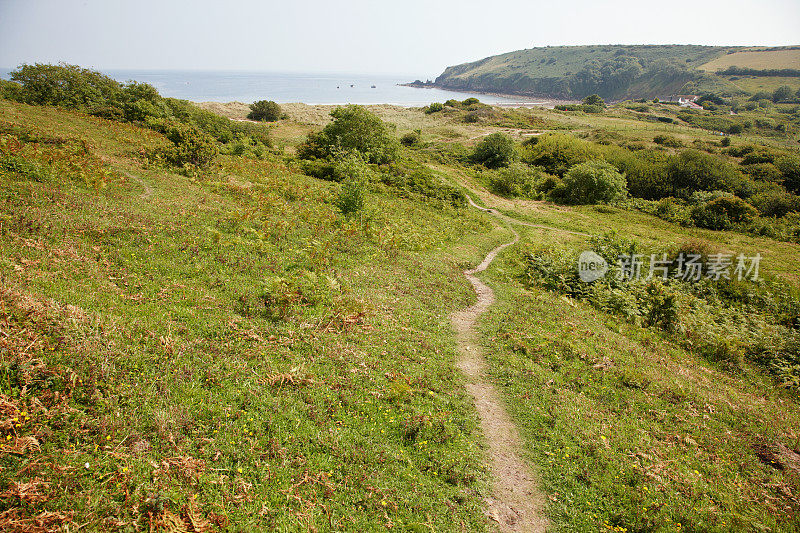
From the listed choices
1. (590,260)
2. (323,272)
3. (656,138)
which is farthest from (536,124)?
(323,272)

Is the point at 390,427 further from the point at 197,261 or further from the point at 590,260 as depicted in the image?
the point at 590,260

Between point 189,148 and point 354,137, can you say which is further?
point 354,137

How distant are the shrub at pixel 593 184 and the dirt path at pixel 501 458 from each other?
122ft

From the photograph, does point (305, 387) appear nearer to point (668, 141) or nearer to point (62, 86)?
point (62, 86)

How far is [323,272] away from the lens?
1351cm

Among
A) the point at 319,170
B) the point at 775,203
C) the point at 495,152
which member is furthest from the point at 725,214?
the point at 319,170

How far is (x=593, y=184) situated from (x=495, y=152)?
1862cm

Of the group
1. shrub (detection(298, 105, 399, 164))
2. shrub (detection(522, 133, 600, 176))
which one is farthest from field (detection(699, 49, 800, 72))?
shrub (detection(298, 105, 399, 164))

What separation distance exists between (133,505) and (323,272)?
30.1 feet

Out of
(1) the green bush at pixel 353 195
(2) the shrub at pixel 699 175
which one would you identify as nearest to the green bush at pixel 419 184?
(1) the green bush at pixel 353 195

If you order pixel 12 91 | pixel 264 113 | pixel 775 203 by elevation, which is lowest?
pixel 775 203

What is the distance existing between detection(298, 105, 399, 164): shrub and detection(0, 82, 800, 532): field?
20.3 m

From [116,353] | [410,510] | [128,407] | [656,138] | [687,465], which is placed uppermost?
[656,138]

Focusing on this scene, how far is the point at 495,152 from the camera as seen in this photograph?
186 feet
